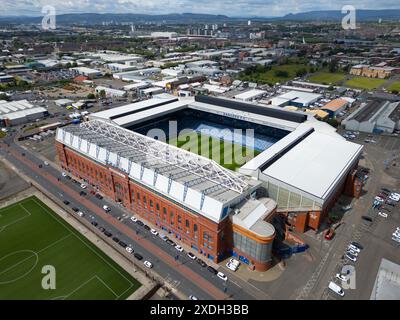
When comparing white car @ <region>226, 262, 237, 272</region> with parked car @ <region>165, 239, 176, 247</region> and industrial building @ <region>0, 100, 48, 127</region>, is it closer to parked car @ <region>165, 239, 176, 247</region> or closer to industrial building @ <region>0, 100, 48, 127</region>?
parked car @ <region>165, 239, 176, 247</region>

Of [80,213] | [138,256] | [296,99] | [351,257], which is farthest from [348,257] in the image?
[296,99]

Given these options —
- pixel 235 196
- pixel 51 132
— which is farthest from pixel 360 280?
pixel 51 132

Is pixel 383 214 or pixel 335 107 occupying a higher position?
pixel 335 107

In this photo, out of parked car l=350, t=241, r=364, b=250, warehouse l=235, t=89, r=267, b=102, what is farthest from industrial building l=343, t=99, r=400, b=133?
parked car l=350, t=241, r=364, b=250

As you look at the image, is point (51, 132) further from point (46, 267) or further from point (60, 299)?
point (60, 299)

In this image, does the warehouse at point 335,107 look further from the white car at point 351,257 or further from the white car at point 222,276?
the white car at point 222,276

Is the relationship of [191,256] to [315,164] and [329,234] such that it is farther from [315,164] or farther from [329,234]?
Answer: [315,164]
